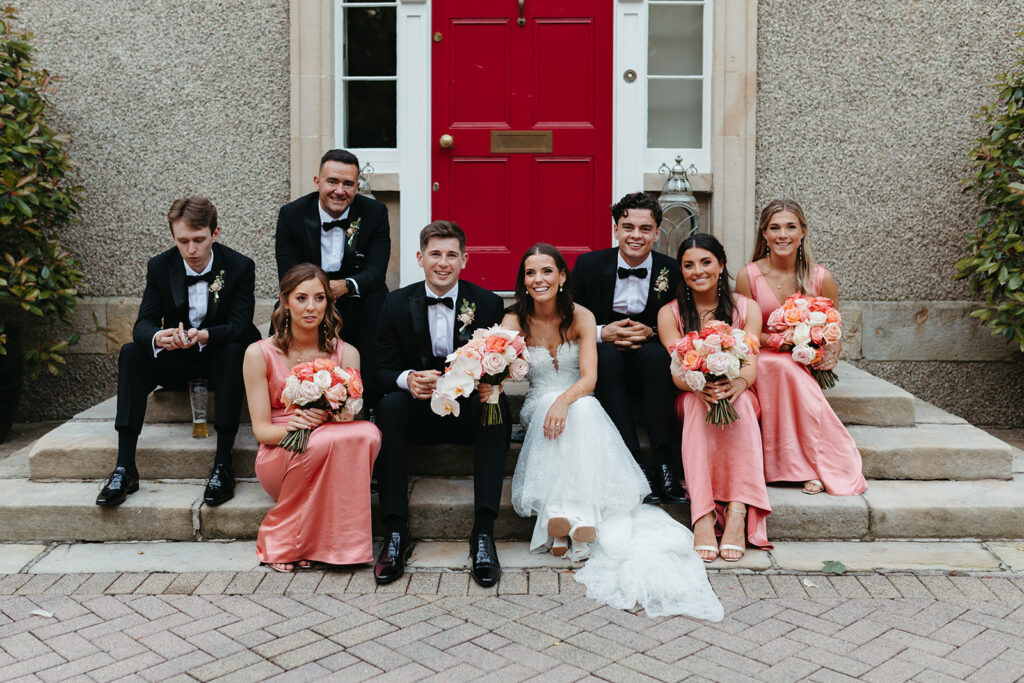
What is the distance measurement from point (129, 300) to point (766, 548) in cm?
460

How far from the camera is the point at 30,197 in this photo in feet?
17.9

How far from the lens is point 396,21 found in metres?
6.34

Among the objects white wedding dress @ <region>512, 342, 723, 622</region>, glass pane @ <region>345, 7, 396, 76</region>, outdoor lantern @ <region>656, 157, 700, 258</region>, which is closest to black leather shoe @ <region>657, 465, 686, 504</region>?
white wedding dress @ <region>512, 342, 723, 622</region>

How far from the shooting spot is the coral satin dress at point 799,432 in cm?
447

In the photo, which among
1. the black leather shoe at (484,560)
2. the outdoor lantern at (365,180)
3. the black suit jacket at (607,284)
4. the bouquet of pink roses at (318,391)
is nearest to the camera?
the black leather shoe at (484,560)

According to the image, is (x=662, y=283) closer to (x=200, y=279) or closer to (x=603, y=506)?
(x=603, y=506)

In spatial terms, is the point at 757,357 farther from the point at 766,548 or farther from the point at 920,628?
the point at 920,628

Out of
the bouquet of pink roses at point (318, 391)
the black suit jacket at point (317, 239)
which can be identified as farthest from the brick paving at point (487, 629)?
the black suit jacket at point (317, 239)

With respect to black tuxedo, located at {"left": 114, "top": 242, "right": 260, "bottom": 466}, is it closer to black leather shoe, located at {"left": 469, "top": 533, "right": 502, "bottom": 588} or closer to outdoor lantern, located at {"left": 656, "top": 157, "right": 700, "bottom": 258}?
black leather shoe, located at {"left": 469, "top": 533, "right": 502, "bottom": 588}

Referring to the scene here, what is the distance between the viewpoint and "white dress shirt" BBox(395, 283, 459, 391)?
14.4 ft

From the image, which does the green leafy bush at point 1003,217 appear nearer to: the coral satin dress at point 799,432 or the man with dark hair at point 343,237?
the coral satin dress at point 799,432

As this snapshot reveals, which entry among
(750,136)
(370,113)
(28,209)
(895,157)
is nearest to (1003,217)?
(895,157)

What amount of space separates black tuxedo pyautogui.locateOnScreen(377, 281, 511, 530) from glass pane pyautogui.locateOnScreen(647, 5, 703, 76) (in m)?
2.73

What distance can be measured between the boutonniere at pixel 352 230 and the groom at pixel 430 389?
2.54 feet
